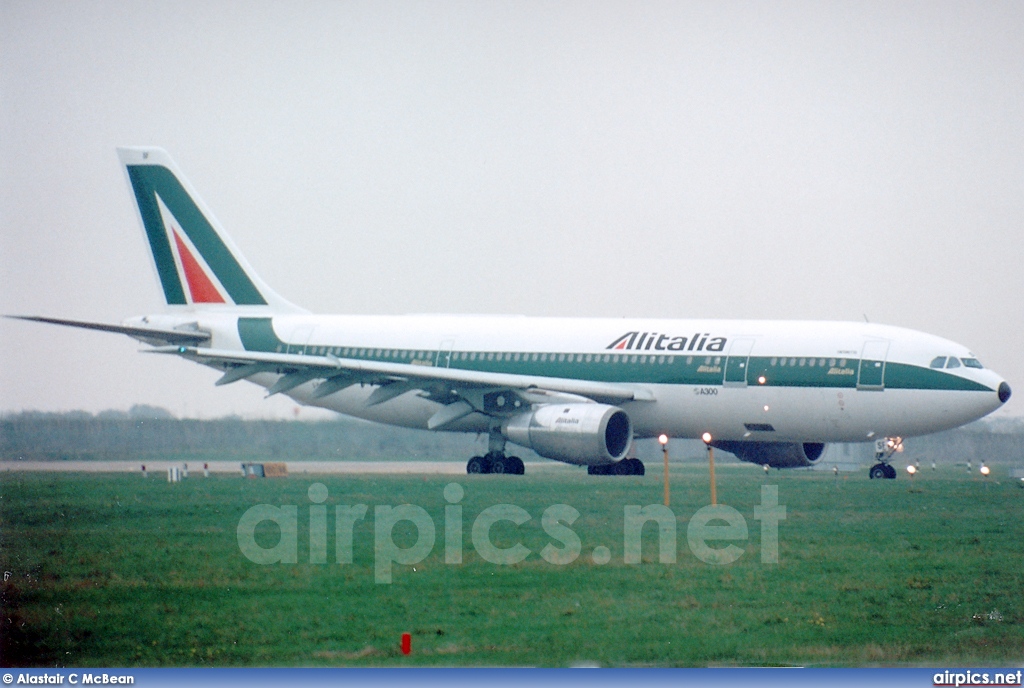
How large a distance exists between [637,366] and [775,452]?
353cm

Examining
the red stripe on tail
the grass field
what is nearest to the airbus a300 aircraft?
the red stripe on tail

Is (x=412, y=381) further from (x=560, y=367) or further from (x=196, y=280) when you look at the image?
(x=196, y=280)

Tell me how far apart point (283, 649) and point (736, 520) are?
8.22 metres

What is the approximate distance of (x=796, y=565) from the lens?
1405 centimetres

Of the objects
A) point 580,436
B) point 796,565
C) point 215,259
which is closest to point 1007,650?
point 796,565

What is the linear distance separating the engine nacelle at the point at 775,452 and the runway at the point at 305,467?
3.61 m

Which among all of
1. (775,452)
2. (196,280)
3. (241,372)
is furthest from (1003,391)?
(196,280)

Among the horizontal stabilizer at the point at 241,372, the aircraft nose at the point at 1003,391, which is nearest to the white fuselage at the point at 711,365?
the aircraft nose at the point at 1003,391

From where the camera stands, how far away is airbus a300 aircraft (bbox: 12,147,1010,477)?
2511 cm

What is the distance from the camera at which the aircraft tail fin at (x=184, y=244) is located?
31.2 meters

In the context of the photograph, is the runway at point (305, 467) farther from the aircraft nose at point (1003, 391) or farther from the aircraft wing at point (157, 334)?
the aircraft nose at point (1003, 391)

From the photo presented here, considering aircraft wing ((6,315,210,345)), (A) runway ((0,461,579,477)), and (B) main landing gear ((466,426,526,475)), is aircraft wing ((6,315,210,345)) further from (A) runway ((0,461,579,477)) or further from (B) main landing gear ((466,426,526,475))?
(B) main landing gear ((466,426,526,475))

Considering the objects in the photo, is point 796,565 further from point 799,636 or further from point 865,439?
point 865,439

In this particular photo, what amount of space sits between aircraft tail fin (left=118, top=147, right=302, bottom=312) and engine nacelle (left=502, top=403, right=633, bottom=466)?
28.1 feet
